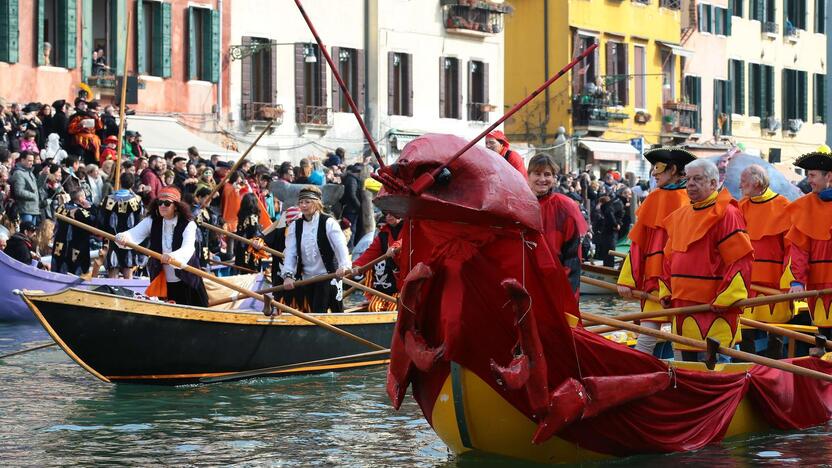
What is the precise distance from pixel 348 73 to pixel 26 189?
53.8ft

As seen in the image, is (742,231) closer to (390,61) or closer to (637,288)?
(637,288)

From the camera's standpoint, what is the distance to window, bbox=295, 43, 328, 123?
1393 inches

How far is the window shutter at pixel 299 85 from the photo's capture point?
35.3 meters

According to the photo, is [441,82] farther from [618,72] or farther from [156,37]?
[156,37]

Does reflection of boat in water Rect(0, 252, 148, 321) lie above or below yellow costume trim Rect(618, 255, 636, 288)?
below

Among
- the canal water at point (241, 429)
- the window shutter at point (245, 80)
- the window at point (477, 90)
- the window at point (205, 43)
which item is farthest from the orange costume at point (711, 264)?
the window at point (477, 90)

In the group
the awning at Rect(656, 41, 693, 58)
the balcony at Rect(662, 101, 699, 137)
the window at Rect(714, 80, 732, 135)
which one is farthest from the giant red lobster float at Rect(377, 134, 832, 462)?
the window at Rect(714, 80, 732, 135)

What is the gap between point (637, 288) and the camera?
13.0 m

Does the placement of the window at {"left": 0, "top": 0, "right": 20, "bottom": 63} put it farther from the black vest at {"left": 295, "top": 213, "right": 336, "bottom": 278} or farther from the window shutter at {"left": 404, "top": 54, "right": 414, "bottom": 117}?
the black vest at {"left": 295, "top": 213, "right": 336, "bottom": 278}

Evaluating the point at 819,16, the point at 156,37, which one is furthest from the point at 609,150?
the point at 819,16

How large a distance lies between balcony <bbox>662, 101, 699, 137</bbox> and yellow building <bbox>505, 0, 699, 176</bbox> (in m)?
0.63

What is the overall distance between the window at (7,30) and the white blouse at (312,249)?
14.8 meters

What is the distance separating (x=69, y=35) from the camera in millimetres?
30094

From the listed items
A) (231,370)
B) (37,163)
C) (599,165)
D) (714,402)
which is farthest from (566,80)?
(714,402)
